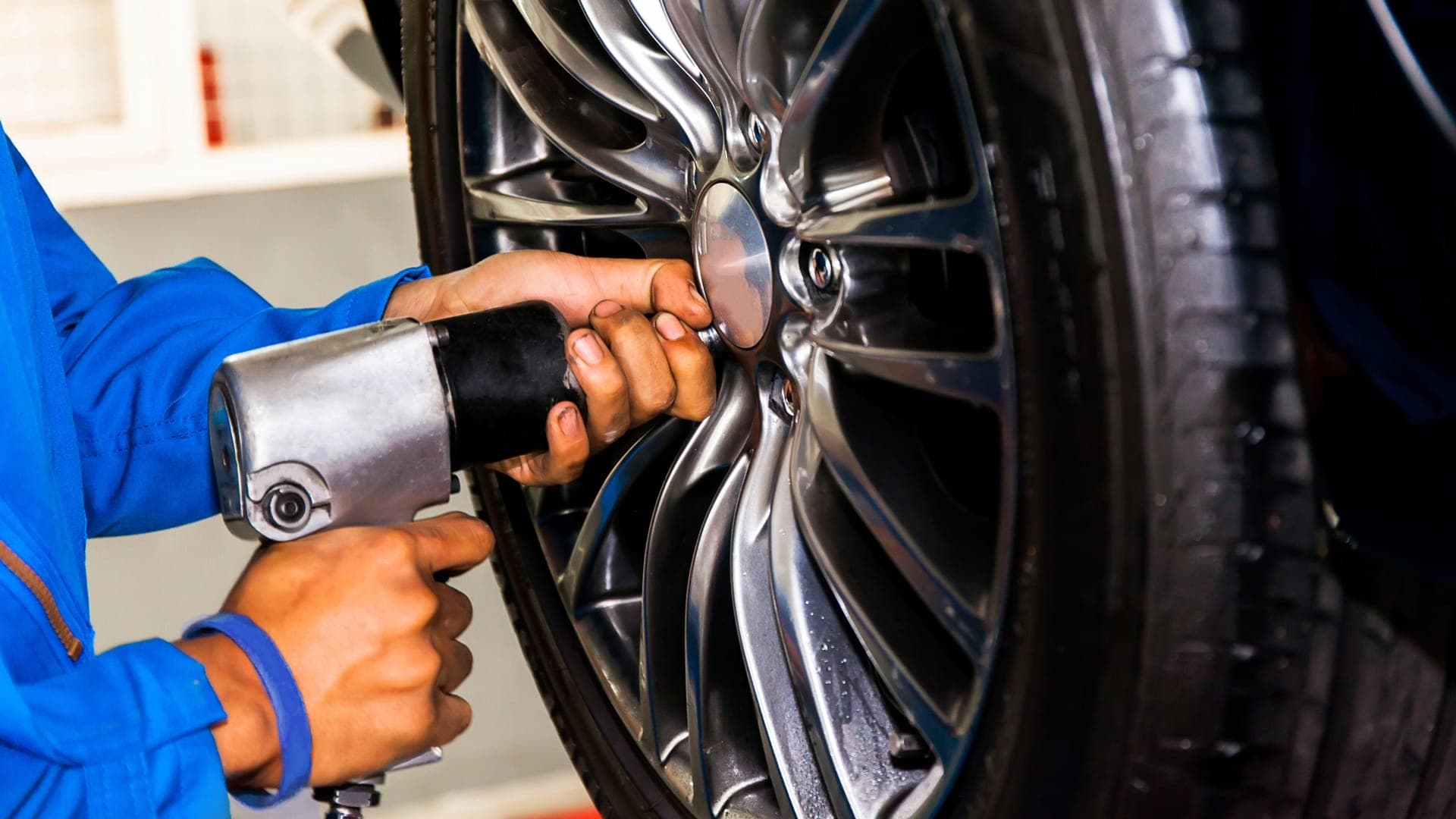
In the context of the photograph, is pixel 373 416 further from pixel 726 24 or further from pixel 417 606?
pixel 726 24

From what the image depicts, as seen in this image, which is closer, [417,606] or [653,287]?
[417,606]

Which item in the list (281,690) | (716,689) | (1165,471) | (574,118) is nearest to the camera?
(1165,471)

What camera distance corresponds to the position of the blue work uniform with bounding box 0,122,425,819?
73 centimetres

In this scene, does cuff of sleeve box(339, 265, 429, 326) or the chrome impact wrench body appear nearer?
the chrome impact wrench body

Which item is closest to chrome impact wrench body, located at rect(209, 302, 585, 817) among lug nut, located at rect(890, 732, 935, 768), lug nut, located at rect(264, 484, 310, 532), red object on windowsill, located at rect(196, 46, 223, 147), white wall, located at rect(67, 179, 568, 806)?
lug nut, located at rect(264, 484, 310, 532)

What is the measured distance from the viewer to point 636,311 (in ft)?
3.16

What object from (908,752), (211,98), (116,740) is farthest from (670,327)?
(211,98)

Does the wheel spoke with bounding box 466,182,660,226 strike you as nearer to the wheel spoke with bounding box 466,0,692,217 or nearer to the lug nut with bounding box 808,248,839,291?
the wheel spoke with bounding box 466,0,692,217

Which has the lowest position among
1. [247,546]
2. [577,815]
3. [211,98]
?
[577,815]

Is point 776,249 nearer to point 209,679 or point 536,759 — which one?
point 209,679

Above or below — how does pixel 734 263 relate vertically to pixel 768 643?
above

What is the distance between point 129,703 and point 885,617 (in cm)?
45

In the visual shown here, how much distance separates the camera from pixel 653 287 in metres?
0.99

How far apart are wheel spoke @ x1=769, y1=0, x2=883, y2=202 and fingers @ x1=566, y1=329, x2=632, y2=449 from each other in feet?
0.59
